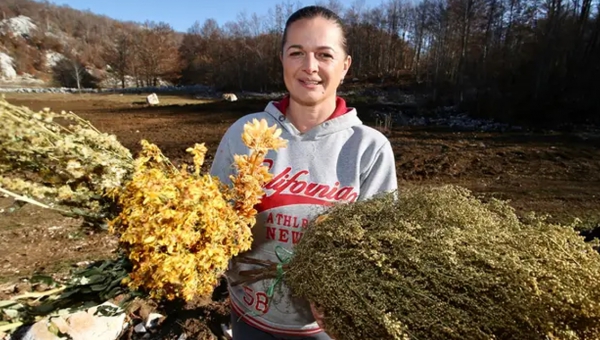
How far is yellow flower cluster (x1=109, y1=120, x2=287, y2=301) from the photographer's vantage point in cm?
98

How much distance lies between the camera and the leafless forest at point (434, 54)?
71.5ft

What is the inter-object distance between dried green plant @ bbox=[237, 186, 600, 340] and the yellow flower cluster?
31 cm

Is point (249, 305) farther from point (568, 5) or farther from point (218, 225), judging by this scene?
point (568, 5)

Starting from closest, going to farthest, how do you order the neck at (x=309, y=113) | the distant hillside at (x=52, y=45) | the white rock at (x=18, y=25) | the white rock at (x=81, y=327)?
the neck at (x=309, y=113), the white rock at (x=81, y=327), the distant hillside at (x=52, y=45), the white rock at (x=18, y=25)

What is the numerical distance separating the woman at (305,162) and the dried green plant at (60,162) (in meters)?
0.58

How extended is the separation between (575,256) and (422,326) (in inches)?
18.3

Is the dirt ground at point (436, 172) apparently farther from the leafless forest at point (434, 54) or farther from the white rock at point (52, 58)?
the white rock at point (52, 58)

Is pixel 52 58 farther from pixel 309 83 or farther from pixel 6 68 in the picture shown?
pixel 309 83

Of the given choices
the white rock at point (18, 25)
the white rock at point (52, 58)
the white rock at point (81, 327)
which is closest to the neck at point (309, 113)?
the white rock at point (81, 327)

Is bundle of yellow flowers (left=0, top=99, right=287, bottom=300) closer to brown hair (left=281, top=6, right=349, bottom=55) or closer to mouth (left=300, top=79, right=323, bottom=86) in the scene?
mouth (left=300, top=79, right=323, bottom=86)

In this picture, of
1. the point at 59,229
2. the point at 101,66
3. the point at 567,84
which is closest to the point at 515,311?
the point at 59,229

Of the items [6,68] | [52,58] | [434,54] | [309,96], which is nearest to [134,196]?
[309,96]

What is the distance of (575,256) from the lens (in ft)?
3.22

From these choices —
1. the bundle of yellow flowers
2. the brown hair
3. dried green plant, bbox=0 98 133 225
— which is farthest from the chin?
dried green plant, bbox=0 98 133 225
